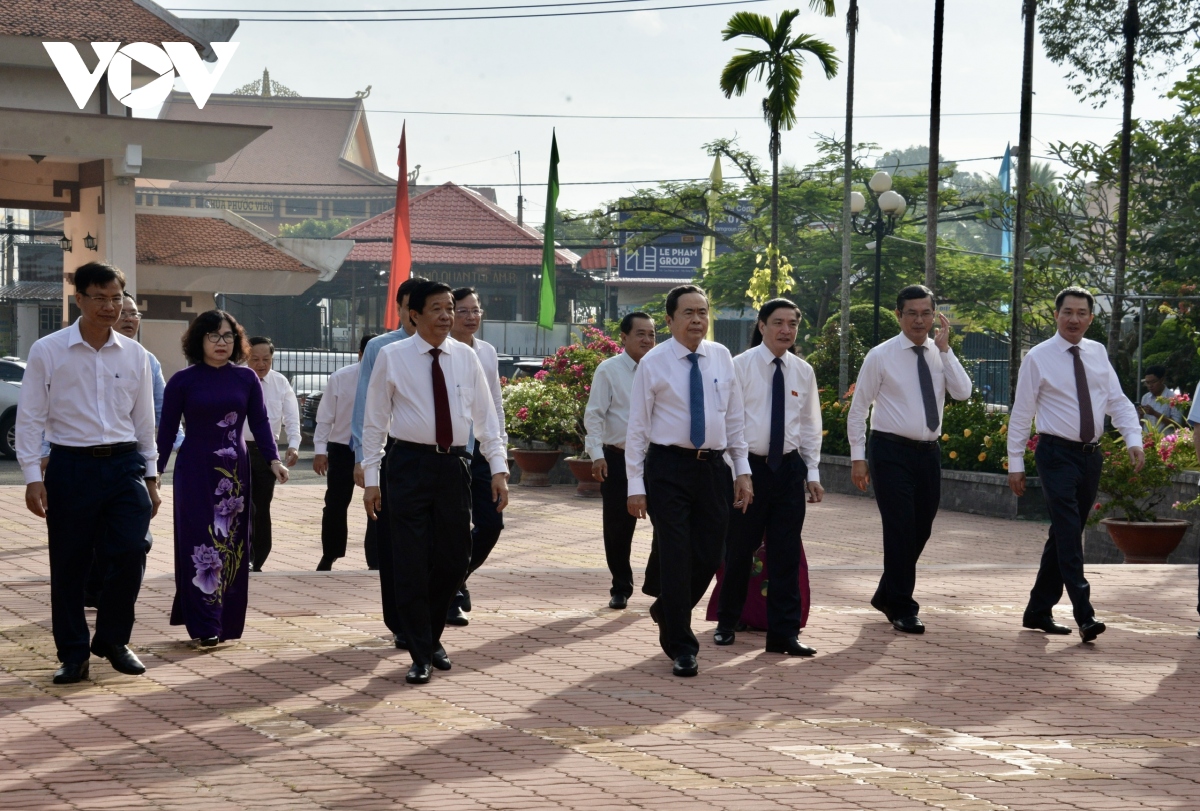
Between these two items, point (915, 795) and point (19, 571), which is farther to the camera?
point (19, 571)

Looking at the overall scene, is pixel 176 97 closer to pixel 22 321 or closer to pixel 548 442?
pixel 22 321

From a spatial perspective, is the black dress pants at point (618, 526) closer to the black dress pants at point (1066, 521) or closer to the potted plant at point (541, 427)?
the black dress pants at point (1066, 521)

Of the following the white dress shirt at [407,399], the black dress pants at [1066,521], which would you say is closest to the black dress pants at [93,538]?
the white dress shirt at [407,399]

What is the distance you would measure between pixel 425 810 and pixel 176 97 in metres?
66.2

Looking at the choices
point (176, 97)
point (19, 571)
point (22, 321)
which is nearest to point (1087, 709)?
point (19, 571)

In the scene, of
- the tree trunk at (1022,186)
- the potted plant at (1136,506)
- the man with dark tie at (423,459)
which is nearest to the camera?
the man with dark tie at (423,459)

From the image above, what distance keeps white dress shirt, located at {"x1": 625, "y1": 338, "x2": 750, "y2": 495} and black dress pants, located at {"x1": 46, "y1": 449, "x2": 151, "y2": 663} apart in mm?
2339

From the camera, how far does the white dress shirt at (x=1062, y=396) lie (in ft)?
26.5

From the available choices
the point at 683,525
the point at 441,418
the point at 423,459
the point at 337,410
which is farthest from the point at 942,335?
the point at 337,410

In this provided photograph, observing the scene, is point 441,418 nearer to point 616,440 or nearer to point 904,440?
point 616,440

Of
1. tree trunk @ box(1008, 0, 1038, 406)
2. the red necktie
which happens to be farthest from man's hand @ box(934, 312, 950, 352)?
tree trunk @ box(1008, 0, 1038, 406)

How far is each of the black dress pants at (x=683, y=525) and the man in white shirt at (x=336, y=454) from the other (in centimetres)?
352

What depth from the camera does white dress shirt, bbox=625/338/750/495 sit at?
7.00 metres

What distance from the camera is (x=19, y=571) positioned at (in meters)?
10.2
